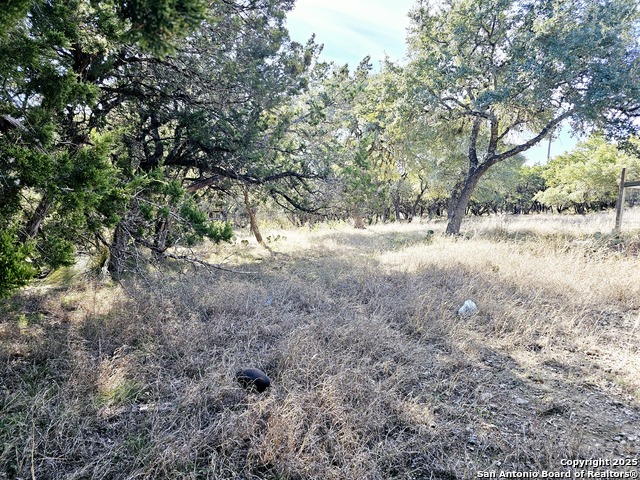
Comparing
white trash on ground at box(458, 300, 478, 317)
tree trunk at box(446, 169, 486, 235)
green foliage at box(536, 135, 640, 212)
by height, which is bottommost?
white trash on ground at box(458, 300, 478, 317)

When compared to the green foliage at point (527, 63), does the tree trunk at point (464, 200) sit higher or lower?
lower

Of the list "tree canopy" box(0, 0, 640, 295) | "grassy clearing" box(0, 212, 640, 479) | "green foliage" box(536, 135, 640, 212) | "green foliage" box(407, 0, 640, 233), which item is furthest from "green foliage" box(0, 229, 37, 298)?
"green foliage" box(536, 135, 640, 212)

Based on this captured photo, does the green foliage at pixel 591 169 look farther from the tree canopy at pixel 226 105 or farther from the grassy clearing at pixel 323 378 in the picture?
the grassy clearing at pixel 323 378

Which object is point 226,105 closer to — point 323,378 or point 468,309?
point 323,378

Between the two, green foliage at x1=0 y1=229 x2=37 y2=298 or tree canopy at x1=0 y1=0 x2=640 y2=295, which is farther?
tree canopy at x1=0 y1=0 x2=640 y2=295

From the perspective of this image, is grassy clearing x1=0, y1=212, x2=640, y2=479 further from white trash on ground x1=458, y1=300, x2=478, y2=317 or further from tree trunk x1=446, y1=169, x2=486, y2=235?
tree trunk x1=446, y1=169, x2=486, y2=235

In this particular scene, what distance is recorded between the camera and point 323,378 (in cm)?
279

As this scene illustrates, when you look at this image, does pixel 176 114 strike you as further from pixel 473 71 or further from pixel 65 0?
pixel 473 71

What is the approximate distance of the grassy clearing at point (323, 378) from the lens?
2.05 metres

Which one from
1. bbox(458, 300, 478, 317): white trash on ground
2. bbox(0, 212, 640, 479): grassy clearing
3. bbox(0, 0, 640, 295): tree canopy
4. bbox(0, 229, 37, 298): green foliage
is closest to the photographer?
bbox(0, 229, 37, 298): green foliage

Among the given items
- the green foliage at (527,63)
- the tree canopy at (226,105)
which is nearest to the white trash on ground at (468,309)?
the tree canopy at (226,105)

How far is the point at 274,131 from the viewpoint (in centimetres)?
586

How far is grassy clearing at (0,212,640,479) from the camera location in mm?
2047

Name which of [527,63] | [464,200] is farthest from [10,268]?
[464,200]
